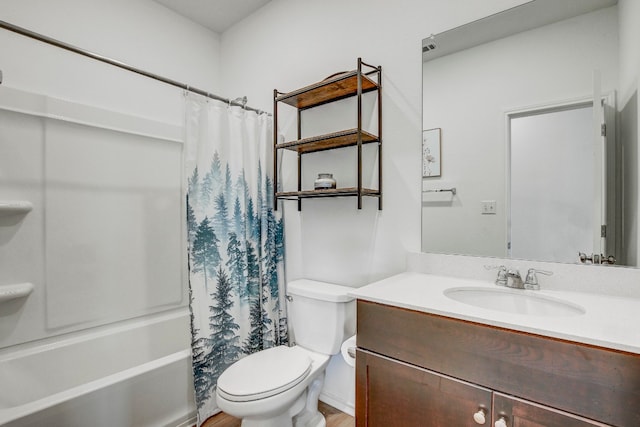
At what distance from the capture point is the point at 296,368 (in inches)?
57.2

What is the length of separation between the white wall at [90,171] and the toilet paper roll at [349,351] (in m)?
1.37

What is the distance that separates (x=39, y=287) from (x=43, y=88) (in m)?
1.14

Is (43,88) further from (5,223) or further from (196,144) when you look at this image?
(196,144)

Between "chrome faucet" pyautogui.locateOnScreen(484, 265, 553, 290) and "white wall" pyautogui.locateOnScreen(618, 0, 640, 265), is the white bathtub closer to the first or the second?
"chrome faucet" pyautogui.locateOnScreen(484, 265, 553, 290)

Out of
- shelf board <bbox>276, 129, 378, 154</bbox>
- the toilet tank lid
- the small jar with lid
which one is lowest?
the toilet tank lid

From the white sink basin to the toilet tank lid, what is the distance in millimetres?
548

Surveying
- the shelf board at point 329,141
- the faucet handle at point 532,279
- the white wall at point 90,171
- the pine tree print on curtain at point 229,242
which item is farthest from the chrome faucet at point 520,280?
the white wall at point 90,171

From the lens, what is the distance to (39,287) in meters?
1.69

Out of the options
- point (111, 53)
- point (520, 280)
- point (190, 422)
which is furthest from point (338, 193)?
point (111, 53)

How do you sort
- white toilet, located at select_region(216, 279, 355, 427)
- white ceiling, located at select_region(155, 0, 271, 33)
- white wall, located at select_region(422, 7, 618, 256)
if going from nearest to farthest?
white wall, located at select_region(422, 7, 618, 256) < white toilet, located at select_region(216, 279, 355, 427) < white ceiling, located at select_region(155, 0, 271, 33)

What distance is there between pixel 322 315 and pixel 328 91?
127 cm

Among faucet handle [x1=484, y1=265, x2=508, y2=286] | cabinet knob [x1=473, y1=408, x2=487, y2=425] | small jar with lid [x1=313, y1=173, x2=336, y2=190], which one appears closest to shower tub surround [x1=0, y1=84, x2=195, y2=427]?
small jar with lid [x1=313, y1=173, x2=336, y2=190]

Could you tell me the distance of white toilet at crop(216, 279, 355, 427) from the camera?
128 centimetres

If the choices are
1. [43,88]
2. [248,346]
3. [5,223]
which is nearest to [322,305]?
[248,346]
